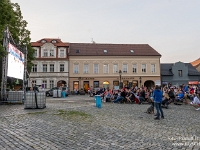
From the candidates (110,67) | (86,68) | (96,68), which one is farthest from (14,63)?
(110,67)

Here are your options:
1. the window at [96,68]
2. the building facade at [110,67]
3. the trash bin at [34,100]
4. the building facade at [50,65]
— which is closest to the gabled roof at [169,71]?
the building facade at [110,67]

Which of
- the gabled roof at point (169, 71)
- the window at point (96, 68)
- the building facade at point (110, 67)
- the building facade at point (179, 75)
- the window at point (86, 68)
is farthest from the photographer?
the gabled roof at point (169, 71)

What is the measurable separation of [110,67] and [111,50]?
4589 mm

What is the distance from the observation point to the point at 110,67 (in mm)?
49344

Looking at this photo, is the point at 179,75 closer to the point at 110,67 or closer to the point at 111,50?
the point at 110,67

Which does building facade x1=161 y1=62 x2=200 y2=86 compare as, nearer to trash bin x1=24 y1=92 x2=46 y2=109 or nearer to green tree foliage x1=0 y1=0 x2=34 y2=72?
green tree foliage x1=0 y1=0 x2=34 y2=72

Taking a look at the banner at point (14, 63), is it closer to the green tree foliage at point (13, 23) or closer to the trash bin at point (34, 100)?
the green tree foliage at point (13, 23)

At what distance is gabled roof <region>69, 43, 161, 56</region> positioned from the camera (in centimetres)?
4934

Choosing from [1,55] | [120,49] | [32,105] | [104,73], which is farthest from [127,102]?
[120,49]

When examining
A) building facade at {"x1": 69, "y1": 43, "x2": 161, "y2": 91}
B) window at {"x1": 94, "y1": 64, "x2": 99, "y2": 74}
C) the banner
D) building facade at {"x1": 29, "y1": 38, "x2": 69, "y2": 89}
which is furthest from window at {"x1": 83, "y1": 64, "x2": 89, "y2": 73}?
the banner

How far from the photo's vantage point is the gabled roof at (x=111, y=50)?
49344 mm

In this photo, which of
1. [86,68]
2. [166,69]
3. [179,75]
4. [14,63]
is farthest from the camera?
[166,69]

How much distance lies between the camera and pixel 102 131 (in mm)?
7332

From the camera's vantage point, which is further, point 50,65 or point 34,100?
point 50,65
